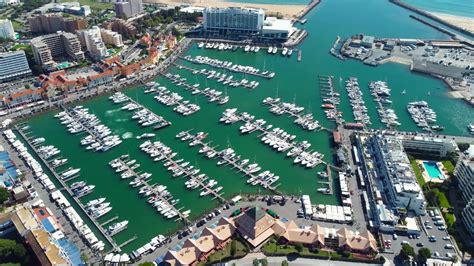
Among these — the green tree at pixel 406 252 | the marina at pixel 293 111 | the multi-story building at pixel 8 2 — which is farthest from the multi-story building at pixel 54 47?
the green tree at pixel 406 252

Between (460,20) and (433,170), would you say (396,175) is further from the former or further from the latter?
(460,20)

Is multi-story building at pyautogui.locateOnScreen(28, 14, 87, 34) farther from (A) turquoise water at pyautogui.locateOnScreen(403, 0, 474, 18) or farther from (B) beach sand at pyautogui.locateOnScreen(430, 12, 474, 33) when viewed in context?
(A) turquoise water at pyautogui.locateOnScreen(403, 0, 474, 18)

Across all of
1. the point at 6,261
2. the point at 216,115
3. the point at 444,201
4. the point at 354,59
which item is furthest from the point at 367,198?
the point at 354,59

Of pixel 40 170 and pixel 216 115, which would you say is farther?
pixel 216 115

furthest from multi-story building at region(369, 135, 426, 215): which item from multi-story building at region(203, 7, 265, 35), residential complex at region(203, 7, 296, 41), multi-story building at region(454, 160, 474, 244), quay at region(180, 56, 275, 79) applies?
multi-story building at region(203, 7, 265, 35)

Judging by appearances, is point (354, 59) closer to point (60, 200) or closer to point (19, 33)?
point (60, 200)

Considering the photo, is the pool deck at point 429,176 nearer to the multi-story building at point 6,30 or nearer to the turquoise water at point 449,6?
the turquoise water at point 449,6
